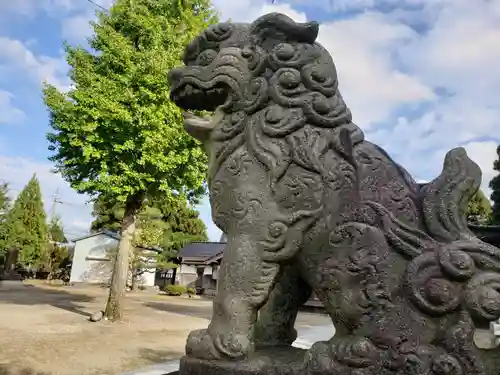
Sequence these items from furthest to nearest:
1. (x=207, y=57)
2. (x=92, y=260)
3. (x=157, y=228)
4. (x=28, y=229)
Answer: (x=28, y=229) → (x=92, y=260) → (x=157, y=228) → (x=207, y=57)

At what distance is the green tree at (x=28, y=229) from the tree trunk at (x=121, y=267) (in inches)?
938

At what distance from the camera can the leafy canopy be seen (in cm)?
1081

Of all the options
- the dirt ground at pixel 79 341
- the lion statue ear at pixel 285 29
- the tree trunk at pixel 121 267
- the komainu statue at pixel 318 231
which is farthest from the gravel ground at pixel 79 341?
the lion statue ear at pixel 285 29

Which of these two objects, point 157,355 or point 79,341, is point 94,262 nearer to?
point 79,341

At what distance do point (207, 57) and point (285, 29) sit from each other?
41 centimetres

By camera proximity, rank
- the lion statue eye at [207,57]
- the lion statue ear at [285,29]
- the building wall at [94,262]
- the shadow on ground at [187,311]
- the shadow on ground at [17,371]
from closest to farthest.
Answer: the lion statue ear at [285,29] < the lion statue eye at [207,57] < the shadow on ground at [17,371] < the shadow on ground at [187,311] < the building wall at [94,262]

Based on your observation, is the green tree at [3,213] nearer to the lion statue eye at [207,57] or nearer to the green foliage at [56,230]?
the green foliage at [56,230]

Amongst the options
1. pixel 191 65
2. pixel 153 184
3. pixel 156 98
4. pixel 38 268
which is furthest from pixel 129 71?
pixel 38 268

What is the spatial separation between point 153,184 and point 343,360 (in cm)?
1037

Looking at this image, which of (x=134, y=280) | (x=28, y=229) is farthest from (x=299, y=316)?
(x=28, y=229)

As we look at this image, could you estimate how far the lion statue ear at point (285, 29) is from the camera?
209cm

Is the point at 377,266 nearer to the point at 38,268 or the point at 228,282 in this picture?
the point at 228,282

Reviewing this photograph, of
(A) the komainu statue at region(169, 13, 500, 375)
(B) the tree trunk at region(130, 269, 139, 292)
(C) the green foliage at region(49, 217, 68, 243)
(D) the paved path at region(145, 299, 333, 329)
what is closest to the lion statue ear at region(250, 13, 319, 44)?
(A) the komainu statue at region(169, 13, 500, 375)

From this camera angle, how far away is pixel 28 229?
33.2 m
